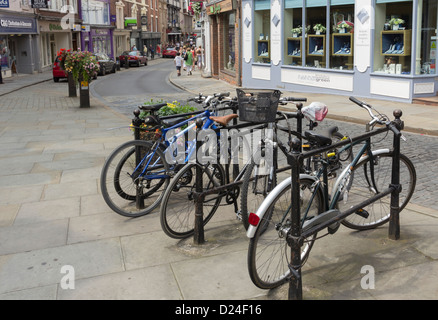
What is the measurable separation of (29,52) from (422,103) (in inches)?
1102

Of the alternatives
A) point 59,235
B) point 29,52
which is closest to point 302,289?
point 59,235

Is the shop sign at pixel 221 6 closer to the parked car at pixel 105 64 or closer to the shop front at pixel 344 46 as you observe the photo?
the shop front at pixel 344 46

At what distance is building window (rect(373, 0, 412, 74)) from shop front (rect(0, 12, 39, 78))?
23686 millimetres

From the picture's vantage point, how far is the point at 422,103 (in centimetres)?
1433

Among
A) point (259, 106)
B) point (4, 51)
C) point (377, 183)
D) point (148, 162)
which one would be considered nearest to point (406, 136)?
point (377, 183)

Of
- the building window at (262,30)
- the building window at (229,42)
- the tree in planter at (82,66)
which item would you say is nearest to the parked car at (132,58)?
the building window at (229,42)

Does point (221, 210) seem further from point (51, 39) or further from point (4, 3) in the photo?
point (51, 39)

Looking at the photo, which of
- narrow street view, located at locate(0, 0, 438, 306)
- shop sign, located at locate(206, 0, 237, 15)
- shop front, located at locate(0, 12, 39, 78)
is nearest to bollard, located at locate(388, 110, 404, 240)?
narrow street view, located at locate(0, 0, 438, 306)

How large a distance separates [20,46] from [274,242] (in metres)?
34.6

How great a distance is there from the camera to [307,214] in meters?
4.23

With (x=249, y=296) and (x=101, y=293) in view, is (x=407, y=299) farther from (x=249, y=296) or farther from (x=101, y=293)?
(x=101, y=293)

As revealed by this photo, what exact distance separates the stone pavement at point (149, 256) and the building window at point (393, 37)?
10.5 meters

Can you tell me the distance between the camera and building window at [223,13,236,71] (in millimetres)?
24703

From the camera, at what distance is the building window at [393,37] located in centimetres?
1484
